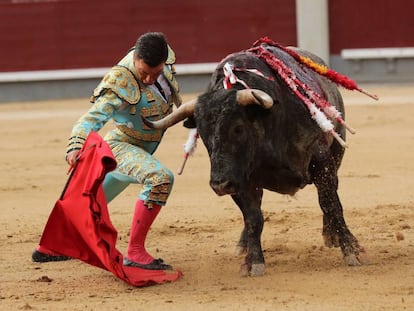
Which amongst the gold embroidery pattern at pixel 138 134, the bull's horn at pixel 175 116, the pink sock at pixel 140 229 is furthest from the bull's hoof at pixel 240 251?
the bull's horn at pixel 175 116

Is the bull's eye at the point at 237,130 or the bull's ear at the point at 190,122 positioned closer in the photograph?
the bull's eye at the point at 237,130

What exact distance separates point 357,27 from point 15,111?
13.0 ft

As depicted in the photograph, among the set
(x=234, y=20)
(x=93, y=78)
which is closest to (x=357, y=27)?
(x=234, y=20)

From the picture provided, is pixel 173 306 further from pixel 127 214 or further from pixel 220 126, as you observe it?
pixel 127 214

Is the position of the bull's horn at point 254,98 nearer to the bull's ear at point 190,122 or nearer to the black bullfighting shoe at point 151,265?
the bull's ear at point 190,122

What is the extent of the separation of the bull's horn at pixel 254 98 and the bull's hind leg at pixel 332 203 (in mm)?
548

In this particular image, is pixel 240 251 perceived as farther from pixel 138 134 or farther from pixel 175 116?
pixel 175 116

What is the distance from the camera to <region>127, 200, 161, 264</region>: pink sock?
448 centimetres

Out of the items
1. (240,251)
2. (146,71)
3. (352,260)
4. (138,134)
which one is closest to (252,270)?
(352,260)

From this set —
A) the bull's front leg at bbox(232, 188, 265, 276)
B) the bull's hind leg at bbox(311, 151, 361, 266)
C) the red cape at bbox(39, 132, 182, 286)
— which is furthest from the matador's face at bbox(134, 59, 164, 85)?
the bull's hind leg at bbox(311, 151, 361, 266)

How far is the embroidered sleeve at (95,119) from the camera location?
4.34 meters

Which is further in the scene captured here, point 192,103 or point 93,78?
point 93,78

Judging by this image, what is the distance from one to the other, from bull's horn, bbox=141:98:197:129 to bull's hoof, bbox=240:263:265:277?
24.8 inches

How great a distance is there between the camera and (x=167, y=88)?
15.3 ft
